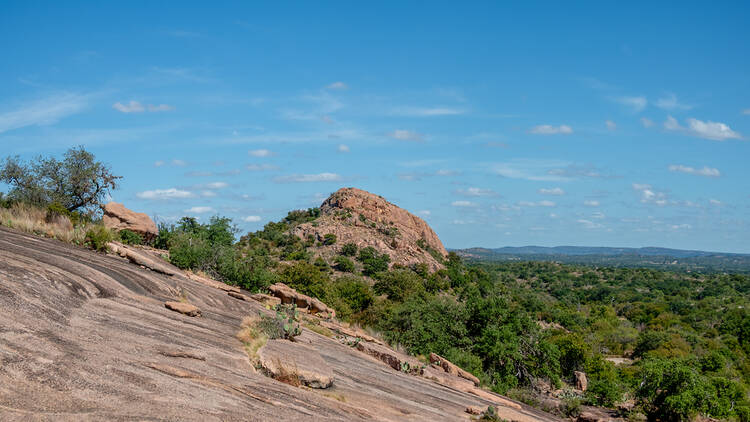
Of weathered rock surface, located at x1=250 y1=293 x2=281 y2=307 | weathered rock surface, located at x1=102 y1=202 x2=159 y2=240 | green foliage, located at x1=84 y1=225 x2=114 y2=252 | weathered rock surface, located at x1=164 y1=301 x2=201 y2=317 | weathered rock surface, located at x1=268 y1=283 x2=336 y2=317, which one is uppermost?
weathered rock surface, located at x1=102 y1=202 x2=159 y2=240

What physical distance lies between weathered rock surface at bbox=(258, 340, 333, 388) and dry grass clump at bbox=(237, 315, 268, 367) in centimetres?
19

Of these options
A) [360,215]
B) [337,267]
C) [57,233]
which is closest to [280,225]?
[360,215]

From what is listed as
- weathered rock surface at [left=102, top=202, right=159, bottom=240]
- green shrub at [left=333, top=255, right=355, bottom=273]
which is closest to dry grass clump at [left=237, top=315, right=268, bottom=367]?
weathered rock surface at [left=102, top=202, right=159, bottom=240]

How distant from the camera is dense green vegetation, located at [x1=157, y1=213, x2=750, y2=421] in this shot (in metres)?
23.5

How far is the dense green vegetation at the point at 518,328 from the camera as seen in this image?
23.5m

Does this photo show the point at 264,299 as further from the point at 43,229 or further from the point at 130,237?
the point at 130,237

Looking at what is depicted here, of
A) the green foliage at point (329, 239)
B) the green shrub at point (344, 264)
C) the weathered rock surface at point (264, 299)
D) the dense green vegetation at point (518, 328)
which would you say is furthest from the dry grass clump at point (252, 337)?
the green foliage at point (329, 239)

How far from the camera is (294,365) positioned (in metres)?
9.52

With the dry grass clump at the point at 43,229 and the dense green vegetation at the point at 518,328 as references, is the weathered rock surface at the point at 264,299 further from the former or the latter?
the dry grass clump at the point at 43,229

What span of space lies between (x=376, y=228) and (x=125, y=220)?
154ft

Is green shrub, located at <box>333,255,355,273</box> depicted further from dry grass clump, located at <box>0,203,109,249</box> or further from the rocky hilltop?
dry grass clump, located at <box>0,203,109,249</box>

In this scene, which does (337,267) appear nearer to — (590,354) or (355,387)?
(590,354)

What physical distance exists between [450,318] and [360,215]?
40704mm

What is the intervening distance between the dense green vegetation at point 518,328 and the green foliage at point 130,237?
142 centimetres
